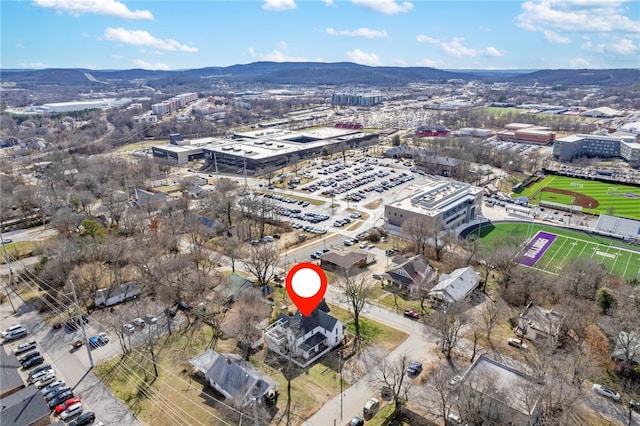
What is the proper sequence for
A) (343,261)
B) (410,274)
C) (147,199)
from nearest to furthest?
(410,274) → (343,261) → (147,199)

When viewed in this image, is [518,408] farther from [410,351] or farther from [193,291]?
[193,291]

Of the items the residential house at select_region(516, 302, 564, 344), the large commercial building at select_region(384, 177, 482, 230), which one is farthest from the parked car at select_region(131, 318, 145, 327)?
the large commercial building at select_region(384, 177, 482, 230)

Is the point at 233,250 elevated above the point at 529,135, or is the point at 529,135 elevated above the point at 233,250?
the point at 529,135

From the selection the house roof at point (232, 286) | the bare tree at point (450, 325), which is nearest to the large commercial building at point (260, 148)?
the house roof at point (232, 286)

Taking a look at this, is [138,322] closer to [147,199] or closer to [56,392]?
[56,392]

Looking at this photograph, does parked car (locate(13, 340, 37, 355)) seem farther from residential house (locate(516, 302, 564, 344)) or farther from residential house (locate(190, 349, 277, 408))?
residential house (locate(516, 302, 564, 344))

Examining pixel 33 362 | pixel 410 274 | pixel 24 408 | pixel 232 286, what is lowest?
pixel 33 362

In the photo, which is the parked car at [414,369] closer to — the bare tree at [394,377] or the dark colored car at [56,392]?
the bare tree at [394,377]

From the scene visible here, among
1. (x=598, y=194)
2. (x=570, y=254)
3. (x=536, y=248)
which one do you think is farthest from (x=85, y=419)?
(x=598, y=194)
